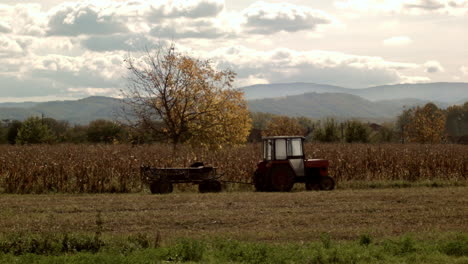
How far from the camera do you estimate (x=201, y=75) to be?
3256 cm

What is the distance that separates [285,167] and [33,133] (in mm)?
52839

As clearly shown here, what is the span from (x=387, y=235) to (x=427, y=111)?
237 feet

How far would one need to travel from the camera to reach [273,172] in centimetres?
2162

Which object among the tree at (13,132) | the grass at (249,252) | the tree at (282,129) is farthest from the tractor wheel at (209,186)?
the tree at (13,132)

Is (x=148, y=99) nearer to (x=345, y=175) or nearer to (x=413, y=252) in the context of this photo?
(x=345, y=175)

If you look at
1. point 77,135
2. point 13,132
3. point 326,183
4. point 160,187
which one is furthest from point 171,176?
point 13,132

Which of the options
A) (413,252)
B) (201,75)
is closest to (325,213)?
(413,252)

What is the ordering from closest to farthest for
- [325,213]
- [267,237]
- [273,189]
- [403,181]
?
1. [267,237]
2. [325,213]
3. [273,189]
4. [403,181]

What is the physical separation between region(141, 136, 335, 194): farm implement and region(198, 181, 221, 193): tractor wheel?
0.24 meters

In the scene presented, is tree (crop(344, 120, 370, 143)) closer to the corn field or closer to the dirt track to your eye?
the corn field

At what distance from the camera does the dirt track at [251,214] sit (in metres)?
13.5

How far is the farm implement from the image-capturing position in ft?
70.9

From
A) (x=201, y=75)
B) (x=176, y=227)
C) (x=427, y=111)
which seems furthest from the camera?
(x=427, y=111)

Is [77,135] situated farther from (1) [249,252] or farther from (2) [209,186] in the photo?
(1) [249,252]
